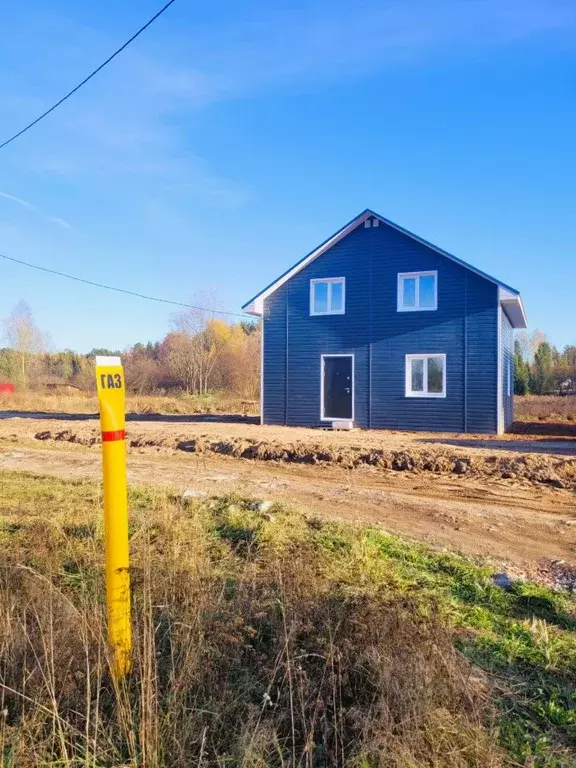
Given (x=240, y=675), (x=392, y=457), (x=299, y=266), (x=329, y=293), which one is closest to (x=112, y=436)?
(x=240, y=675)

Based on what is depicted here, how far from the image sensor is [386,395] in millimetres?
19312

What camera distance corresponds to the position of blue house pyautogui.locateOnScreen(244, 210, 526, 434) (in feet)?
59.6

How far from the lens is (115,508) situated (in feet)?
8.92

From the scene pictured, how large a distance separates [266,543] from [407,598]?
1614 millimetres

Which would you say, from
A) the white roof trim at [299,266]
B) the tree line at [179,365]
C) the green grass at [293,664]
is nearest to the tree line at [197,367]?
the tree line at [179,365]

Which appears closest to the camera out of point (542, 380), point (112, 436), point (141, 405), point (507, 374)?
point (112, 436)

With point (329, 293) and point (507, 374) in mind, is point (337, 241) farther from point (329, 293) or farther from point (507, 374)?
point (507, 374)

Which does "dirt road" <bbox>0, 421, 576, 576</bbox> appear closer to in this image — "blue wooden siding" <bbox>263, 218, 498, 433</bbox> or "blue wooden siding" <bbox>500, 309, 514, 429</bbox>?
"blue wooden siding" <bbox>263, 218, 498, 433</bbox>

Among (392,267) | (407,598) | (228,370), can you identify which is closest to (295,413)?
(392,267)

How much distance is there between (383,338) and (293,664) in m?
17.1

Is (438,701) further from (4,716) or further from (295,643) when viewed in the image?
(4,716)

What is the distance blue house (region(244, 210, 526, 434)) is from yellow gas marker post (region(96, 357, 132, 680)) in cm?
1657

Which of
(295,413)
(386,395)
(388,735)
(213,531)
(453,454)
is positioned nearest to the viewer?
(388,735)

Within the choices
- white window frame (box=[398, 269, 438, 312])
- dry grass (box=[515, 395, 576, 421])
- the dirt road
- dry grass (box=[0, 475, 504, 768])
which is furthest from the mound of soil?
dry grass (box=[515, 395, 576, 421])
